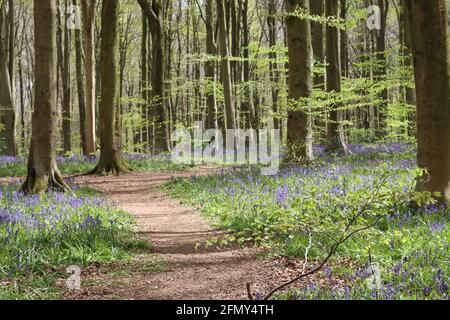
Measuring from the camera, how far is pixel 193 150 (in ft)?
80.5

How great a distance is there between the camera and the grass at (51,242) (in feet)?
15.9

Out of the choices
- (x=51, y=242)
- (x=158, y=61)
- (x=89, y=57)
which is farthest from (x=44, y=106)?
(x=158, y=61)

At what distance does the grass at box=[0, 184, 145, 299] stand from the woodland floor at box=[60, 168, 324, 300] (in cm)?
26

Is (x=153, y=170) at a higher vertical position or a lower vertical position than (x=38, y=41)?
lower

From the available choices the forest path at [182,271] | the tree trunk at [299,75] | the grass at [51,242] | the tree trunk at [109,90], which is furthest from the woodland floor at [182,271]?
the tree trunk at [109,90]

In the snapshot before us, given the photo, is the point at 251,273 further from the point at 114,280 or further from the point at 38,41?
the point at 38,41

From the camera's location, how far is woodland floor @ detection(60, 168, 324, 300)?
189 inches

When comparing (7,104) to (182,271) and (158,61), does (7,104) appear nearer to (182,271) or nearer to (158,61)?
(158,61)

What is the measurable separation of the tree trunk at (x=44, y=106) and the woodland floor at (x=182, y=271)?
9.45ft

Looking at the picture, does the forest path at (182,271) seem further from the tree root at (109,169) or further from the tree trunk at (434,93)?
the tree root at (109,169)

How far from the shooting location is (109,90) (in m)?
15.6

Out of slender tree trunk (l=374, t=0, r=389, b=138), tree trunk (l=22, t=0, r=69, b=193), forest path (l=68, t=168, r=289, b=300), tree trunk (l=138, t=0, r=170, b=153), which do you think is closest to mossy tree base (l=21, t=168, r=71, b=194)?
tree trunk (l=22, t=0, r=69, b=193)
